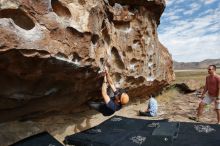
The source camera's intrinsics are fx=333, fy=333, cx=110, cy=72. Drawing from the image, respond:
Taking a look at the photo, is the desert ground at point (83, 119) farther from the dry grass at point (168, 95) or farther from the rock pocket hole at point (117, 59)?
the rock pocket hole at point (117, 59)

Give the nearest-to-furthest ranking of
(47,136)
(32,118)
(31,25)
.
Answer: (31,25), (47,136), (32,118)

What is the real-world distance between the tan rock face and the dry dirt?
27 centimetres

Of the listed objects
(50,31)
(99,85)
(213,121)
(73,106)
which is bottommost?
(213,121)

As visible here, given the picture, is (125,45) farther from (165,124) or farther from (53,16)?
(53,16)

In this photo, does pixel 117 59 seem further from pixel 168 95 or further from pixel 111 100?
pixel 168 95

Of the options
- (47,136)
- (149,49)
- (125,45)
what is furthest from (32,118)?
(149,49)

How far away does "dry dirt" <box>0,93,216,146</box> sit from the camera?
7614 millimetres

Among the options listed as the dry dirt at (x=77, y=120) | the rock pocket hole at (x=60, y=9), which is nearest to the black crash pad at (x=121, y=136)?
the dry dirt at (x=77, y=120)

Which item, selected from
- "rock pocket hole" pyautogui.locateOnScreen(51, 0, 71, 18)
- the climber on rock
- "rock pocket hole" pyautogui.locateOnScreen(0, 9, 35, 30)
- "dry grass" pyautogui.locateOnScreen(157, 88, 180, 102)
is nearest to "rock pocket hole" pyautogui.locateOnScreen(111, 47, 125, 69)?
the climber on rock

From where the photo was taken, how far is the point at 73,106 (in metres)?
9.04


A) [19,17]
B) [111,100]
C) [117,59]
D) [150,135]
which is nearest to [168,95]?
[117,59]

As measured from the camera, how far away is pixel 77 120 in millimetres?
9438

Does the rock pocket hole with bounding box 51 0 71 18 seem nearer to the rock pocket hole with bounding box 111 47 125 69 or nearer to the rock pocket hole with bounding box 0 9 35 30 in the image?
the rock pocket hole with bounding box 0 9 35 30

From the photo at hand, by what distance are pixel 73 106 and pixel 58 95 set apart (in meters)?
1.16
